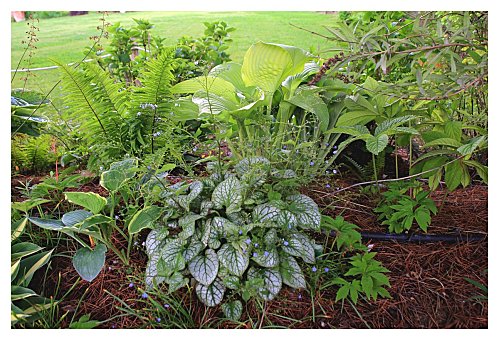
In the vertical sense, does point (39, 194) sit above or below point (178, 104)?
below

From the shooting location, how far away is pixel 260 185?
1.85 m

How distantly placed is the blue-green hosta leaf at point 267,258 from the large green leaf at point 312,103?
616mm

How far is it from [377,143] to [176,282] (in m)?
0.84

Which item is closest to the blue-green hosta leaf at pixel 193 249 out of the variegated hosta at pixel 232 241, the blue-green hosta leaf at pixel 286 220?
the variegated hosta at pixel 232 241

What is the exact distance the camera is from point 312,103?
79.0 inches

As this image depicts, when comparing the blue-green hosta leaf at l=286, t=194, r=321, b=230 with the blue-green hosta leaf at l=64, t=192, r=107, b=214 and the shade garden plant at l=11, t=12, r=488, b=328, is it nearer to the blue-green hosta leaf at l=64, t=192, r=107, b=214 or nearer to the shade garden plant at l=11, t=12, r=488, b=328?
the shade garden plant at l=11, t=12, r=488, b=328

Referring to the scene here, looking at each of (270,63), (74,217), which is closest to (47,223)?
(74,217)

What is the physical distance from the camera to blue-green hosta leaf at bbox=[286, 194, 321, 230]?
1738 mm

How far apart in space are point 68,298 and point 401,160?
1.61 meters

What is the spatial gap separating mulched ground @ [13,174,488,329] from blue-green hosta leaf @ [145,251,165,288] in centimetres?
8

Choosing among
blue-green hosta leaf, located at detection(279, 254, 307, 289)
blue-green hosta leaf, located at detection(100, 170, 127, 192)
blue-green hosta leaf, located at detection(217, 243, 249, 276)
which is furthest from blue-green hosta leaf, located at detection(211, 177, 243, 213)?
blue-green hosta leaf, located at detection(100, 170, 127, 192)

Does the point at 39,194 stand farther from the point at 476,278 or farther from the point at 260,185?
the point at 476,278

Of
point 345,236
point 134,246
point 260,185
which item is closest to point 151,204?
point 134,246

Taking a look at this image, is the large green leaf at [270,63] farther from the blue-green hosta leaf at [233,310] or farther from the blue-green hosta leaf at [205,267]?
the blue-green hosta leaf at [233,310]
